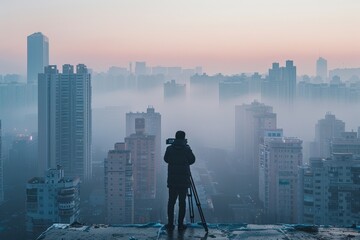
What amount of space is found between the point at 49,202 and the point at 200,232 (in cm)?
650

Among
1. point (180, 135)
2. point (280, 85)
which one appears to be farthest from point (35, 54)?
point (180, 135)

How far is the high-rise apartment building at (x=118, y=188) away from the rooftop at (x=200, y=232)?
24.4ft

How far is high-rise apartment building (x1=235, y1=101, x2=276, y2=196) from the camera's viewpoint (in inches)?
588

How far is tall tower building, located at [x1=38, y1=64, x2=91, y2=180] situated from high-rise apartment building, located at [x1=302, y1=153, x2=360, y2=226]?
6841 mm

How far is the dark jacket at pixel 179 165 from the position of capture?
6.23ft

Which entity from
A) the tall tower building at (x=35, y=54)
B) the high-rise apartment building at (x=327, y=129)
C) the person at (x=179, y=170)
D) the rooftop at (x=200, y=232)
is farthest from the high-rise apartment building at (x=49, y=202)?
the tall tower building at (x=35, y=54)

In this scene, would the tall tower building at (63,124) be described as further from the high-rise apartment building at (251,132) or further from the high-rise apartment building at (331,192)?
the high-rise apartment building at (331,192)

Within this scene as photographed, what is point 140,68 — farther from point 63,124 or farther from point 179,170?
point 179,170

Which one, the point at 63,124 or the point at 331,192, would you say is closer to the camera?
the point at 331,192

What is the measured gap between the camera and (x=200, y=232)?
1812mm

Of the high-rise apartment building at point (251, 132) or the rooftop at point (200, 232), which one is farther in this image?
the high-rise apartment building at point (251, 132)

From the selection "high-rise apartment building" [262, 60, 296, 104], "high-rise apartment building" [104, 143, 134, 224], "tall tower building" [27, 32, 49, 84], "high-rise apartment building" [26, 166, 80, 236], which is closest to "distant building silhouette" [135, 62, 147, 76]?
"tall tower building" [27, 32, 49, 84]

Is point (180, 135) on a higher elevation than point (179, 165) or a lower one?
higher

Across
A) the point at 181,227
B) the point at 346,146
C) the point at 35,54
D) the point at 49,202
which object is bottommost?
the point at 49,202
